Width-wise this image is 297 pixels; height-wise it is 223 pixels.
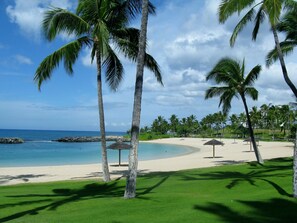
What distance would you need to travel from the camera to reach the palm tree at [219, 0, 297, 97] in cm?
980

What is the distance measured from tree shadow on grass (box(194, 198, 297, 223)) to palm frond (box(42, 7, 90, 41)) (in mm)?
8864

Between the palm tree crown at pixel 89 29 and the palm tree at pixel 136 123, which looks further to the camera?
the palm tree crown at pixel 89 29

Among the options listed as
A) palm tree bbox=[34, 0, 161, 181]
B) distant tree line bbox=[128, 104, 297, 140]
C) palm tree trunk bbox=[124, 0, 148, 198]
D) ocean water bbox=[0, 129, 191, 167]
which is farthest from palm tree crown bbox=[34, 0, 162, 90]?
distant tree line bbox=[128, 104, 297, 140]

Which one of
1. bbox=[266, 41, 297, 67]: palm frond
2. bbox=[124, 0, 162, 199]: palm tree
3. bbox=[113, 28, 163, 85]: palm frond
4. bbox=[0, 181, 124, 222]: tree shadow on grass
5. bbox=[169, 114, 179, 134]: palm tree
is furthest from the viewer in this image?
bbox=[169, 114, 179, 134]: palm tree

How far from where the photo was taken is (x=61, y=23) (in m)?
13.4

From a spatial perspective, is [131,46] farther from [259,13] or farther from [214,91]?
[214,91]

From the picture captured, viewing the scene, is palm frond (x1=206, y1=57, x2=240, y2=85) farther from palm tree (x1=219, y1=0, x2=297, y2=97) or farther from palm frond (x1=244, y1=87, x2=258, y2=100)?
palm tree (x1=219, y1=0, x2=297, y2=97)

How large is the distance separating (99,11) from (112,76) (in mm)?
3143

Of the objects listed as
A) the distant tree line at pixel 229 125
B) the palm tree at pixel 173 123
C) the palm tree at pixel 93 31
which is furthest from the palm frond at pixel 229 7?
the palm tree at pixel 173 123

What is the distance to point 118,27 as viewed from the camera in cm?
1451

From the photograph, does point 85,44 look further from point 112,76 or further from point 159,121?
point 159,121

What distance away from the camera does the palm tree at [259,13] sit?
9803mm

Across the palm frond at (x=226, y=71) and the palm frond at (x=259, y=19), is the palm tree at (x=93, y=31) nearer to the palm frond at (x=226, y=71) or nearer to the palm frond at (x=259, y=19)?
the palm frond at (x=259, y=19)

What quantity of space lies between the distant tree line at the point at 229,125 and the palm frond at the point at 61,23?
215ft
